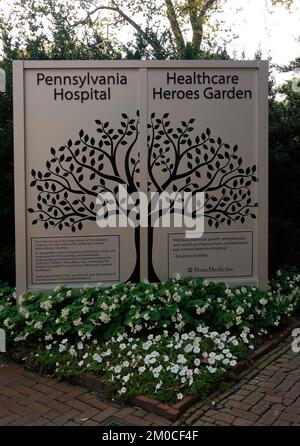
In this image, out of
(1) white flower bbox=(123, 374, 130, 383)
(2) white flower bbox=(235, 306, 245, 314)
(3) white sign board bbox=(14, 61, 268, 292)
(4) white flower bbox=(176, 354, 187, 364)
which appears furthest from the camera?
(3) white sign board bbox=(14, 61, 268, 292)

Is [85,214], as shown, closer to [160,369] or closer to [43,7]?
[160,369]

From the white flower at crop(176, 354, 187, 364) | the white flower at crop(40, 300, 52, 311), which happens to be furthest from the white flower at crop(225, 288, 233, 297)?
the white flower at crop(40, 300, 52, 311)

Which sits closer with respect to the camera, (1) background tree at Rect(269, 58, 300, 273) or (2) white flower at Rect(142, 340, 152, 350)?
(2) white flower at Rect(142, 340, 152, 350)

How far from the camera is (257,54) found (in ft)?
28.2

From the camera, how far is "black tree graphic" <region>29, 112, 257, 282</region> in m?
5.66

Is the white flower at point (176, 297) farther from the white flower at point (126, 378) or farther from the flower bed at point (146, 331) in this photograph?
the white flower at point (126, 378)

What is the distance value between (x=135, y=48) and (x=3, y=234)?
3.56 meters

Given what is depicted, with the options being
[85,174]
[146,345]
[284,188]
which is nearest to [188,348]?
[146,345]

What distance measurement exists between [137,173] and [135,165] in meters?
0.10

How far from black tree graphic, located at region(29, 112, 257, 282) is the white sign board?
0.04ft

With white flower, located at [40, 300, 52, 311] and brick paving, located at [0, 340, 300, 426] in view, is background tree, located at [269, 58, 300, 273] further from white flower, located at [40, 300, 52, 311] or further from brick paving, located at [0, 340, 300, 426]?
white flower, located at [40, 300, 52, 311]

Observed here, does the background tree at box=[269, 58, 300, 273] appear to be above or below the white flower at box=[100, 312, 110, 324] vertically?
above

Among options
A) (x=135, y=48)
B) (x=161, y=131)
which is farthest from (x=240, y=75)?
(x=135, y=48)

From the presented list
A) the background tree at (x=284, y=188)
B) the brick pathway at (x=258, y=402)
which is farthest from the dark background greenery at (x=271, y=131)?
the brick pathway at (x=258, y=402)
